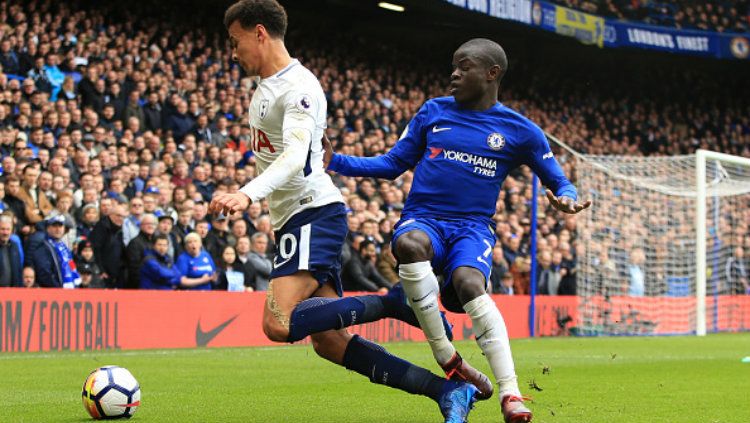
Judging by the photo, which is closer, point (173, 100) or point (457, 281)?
point (457, 281)

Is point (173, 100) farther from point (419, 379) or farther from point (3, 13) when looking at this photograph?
point (419, 379)

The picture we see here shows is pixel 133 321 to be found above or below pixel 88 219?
below

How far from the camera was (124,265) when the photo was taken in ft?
47.5

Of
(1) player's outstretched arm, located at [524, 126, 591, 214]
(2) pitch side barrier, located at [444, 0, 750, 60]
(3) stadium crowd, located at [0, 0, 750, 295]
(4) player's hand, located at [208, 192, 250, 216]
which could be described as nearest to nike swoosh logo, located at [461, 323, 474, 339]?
(3) stadium crowd, located at [0, 0, 750, 295]

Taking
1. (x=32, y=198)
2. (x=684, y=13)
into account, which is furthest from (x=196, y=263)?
(x=684, y=13)

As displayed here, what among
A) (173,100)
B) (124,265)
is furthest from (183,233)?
(173,100)

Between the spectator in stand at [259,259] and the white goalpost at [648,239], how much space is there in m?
6.56

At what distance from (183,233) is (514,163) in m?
9.17

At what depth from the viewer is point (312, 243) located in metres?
6.04

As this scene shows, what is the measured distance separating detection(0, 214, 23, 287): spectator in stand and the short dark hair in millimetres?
7659

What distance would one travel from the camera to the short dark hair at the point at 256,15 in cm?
603

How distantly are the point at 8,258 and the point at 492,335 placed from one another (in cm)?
860

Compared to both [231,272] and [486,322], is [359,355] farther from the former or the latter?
[231,272]

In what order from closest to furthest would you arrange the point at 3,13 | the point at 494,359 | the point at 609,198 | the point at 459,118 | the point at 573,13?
the point at 494,359, the point at 459,118, the point at 3,13, the point at 609,198, the point at 573,13
